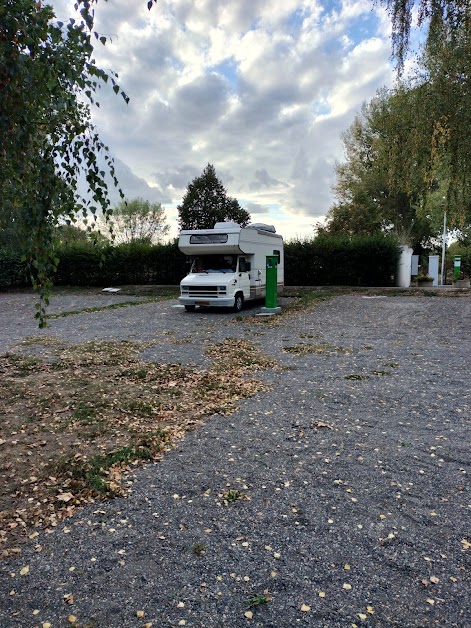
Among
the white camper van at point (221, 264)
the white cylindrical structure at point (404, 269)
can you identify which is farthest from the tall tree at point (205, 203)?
the white camper van at point (221, 264)

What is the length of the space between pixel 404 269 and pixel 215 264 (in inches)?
539

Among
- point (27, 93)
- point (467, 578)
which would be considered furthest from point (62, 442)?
point (467, 578)

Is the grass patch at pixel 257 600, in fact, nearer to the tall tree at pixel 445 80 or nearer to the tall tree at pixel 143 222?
the tall tree at pixel 445 80

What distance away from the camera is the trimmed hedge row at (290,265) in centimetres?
2416

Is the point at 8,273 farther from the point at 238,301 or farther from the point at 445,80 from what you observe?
the point at 445,80

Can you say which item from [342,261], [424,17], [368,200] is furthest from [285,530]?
[368,200]

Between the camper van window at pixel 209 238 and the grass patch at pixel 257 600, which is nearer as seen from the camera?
the grass patch at pixel 257 600

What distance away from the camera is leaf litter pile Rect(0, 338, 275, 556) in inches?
142

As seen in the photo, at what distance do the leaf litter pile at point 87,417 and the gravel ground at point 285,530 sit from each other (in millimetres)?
288

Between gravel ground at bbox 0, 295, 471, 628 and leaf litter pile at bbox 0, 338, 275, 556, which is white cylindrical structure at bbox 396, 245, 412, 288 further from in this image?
gravel ground at bbox 0, 295, 471, 628

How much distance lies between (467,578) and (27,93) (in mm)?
3689

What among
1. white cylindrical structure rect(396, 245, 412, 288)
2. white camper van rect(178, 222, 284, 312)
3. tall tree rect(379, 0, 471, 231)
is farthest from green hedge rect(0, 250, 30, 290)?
tall tree rect(379, 0, 471, 231)

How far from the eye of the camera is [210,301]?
47.9ft

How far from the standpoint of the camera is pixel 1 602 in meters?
2.47
